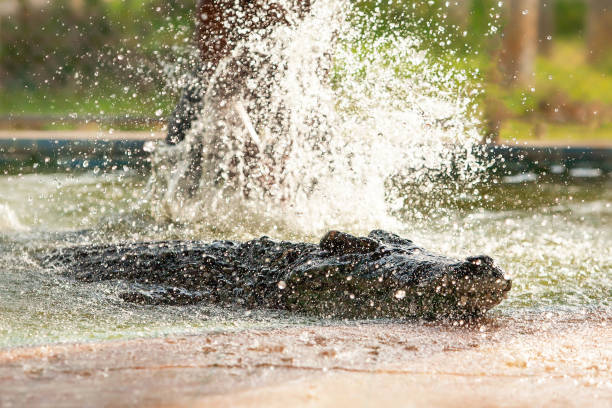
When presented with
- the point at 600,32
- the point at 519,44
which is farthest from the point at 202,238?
the point at 600,32

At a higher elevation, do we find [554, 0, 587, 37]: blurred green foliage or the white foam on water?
[554, 0, 587, 37]: blurred green foliage

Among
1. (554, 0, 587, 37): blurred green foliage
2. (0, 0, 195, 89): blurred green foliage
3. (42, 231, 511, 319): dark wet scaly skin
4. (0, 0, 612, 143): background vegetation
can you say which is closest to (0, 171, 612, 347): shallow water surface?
(42, 231, 511, 319): dark wet scaly skin

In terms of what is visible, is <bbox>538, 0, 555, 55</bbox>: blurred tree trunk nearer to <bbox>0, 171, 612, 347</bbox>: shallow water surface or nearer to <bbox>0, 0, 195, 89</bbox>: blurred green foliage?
<bbox>0, 0, 195, 89</bbox>: blurred green foliage

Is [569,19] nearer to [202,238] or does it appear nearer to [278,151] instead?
[278,151]

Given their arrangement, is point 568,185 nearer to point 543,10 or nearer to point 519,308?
point 519,308

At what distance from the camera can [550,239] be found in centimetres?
Result: 541

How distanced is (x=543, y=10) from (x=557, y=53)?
6.92 ft

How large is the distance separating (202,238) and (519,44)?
1308 centimetres

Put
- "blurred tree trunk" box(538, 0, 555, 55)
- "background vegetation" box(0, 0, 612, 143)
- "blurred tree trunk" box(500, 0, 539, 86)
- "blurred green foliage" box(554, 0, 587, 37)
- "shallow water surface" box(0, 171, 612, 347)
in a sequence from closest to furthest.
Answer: "shallow water surface" box(0, 171, 612, 347)
"blurred tree trunk" box(500, 0, 539, 86)
"background vegetation" box(0, 0, 612, 143)
"blurred tree trunk" box(538, 0, 555, 55)
"blurred green foliage" box(554, 0, 587, 37)

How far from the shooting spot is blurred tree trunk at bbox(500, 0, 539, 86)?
53.5 ft

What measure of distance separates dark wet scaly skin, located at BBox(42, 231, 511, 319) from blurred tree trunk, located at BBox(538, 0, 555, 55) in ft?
60.8

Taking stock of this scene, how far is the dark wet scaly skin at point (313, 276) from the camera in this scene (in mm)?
3162

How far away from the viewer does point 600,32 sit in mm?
19812

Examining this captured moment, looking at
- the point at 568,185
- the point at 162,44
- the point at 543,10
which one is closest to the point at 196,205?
the point at 568,185
